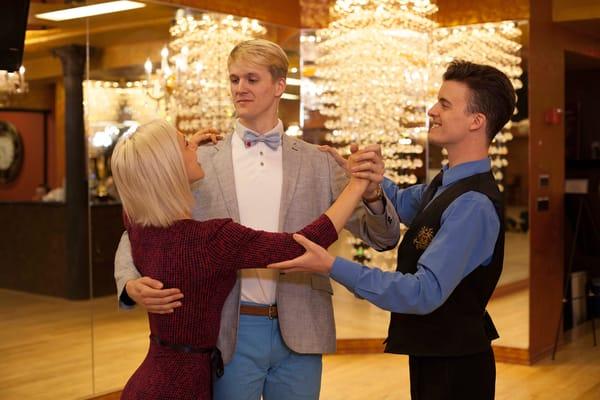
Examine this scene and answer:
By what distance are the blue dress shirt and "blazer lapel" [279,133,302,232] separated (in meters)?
0.34

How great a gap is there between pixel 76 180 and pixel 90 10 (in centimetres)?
97

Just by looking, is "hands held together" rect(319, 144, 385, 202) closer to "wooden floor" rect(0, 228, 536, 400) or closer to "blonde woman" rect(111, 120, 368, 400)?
"blonde woman" rect(111, 120, 368, 400)

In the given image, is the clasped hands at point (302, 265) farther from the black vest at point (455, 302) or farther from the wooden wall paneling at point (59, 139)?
the wooden wall paneling at point (59, 139)

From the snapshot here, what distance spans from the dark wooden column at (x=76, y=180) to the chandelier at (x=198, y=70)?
570 millimetres

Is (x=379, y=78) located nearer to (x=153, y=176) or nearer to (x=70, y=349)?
(x=70, y=349)

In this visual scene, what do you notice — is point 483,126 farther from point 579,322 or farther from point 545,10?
point 579,322

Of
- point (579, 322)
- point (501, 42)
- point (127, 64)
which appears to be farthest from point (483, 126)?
point (579, 322)

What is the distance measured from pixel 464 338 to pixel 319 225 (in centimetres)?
52

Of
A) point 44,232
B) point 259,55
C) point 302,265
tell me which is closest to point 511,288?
point 44,232

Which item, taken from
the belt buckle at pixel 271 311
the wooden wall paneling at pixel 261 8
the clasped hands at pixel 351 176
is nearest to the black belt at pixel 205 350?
the belt buckle at pixel 271 311

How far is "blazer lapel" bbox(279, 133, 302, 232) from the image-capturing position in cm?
228

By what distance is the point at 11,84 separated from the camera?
13.8ft

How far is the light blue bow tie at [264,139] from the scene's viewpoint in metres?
2.35

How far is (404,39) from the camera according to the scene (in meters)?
5.83
